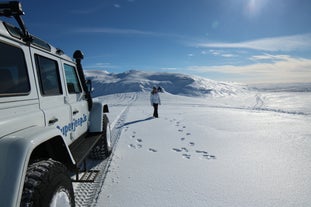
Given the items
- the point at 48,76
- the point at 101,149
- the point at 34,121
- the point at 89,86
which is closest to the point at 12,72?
the point at 34,121

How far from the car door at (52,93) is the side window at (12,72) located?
225 mm

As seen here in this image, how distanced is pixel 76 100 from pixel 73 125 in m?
0.53

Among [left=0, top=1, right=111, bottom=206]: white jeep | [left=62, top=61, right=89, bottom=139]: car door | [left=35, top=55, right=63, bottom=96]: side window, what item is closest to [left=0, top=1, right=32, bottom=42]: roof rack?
[left=0, top=1, right=111, bottom=206]: white jeep

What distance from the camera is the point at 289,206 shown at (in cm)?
274

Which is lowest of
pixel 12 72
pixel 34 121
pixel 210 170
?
pixel 210 170

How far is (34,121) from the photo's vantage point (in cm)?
A: 211

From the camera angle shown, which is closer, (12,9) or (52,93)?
(12,9)

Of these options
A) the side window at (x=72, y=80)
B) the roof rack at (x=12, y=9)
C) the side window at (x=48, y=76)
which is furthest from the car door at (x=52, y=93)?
the roof rack at (x=12, y=9)

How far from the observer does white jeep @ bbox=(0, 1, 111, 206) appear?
1544mm

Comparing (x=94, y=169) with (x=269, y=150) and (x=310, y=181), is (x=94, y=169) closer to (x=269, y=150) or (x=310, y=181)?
(x=310, y=181)

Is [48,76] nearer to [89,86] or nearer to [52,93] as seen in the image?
[52,93]

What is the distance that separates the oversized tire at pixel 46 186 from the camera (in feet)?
5.17

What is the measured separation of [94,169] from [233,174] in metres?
2.39

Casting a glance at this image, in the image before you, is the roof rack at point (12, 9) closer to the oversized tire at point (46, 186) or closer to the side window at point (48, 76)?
the side window at point (48, 76)
